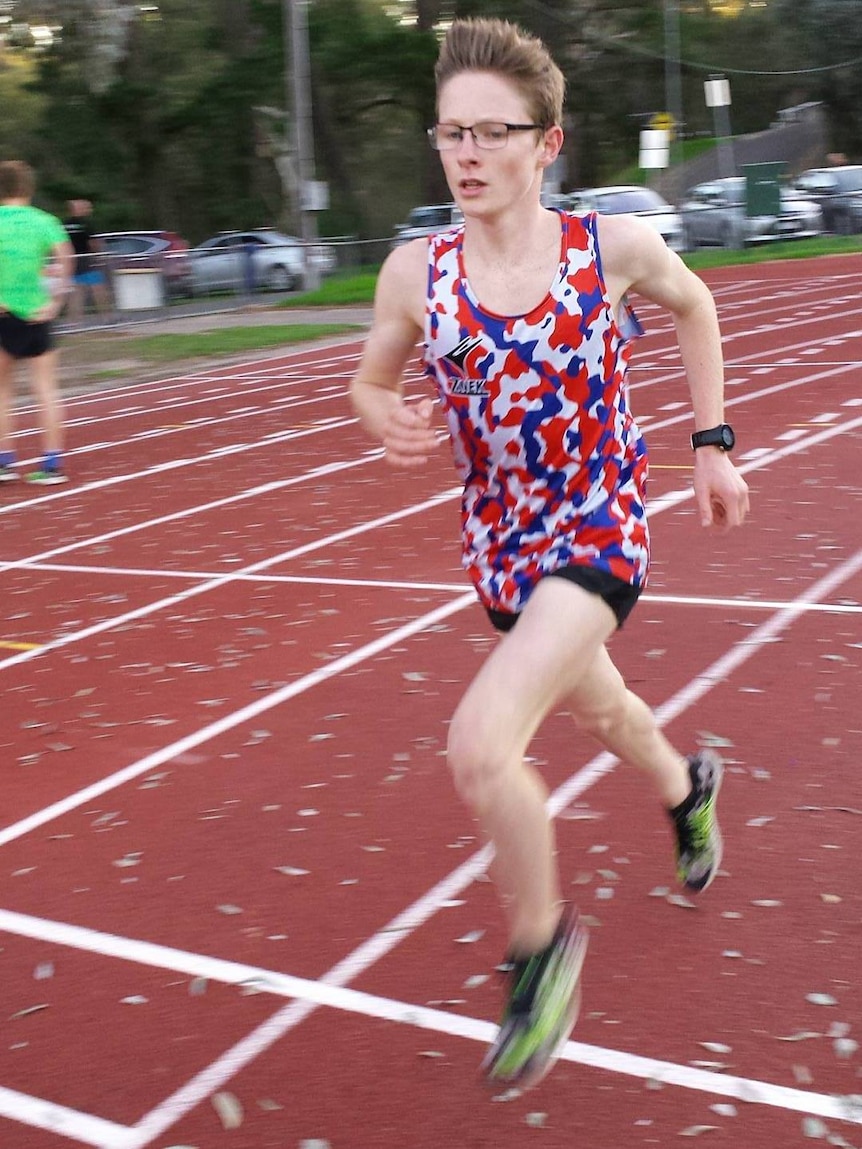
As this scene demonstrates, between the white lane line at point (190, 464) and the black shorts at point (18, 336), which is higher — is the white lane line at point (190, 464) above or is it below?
below

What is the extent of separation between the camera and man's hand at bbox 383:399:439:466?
3348mm

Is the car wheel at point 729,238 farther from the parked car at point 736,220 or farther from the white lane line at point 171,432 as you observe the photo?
the white lane line at point 171,432

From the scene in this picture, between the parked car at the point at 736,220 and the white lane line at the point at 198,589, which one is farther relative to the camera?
the parked car at the point at 736,220

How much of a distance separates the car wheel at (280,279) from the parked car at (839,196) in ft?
35.4

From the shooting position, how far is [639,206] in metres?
30.2

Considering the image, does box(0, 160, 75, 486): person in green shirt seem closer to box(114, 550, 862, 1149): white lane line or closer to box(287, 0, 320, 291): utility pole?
box(114, 550, 862, 1149): white lane line

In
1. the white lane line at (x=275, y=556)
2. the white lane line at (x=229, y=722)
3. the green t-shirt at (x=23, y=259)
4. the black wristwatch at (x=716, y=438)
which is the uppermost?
the green t-shirt at (x=23, y=259)

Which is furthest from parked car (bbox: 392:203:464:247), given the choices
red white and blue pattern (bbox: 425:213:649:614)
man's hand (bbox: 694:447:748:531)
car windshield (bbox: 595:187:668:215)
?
red white and blue pattern (bbox: 425:213:649:614)

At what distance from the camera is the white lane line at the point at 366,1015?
3.20 metres

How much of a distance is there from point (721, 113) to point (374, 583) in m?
44.3

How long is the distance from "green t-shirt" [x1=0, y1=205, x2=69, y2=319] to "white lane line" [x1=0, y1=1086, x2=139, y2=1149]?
8.03 metres

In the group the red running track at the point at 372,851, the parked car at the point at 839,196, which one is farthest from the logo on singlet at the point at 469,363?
the parked car at the point at 839,196

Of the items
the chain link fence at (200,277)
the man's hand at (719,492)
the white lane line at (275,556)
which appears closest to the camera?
the man's hand at (719,492)

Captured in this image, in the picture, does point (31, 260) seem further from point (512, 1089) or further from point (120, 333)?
point (120, 333)
